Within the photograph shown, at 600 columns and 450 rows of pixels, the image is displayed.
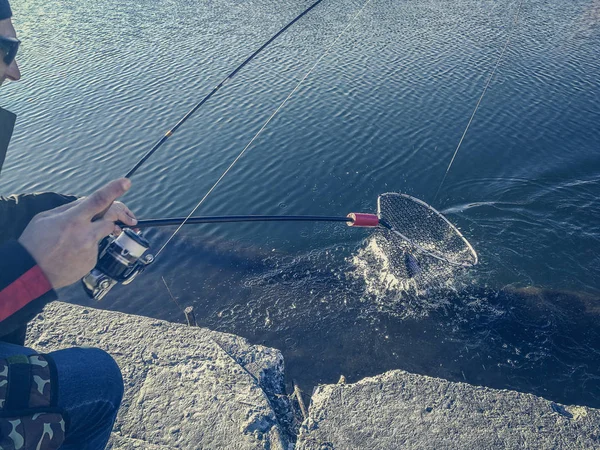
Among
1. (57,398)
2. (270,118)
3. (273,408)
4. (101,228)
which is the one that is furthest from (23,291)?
(270,118)

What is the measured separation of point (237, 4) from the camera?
2395cm

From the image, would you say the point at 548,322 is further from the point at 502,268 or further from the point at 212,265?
the point at 212,265

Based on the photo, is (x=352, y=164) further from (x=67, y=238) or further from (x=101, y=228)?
(x=67, y=238)

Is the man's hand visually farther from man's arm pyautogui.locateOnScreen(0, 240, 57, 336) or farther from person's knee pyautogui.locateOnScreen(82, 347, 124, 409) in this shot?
person's knee pyautogui.locateOnScreen(82, 347, 124, 409)

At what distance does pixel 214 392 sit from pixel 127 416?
33.2 inches

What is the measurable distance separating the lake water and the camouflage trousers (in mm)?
4232

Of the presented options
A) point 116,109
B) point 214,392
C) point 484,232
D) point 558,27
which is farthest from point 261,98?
point 558,27

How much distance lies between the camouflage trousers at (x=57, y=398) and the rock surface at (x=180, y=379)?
4.55 feet

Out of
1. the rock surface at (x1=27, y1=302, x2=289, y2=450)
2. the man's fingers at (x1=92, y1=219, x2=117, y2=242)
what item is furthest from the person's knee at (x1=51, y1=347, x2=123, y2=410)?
the rock surface at (x1=27, y1=302, x2=289, y2=450)

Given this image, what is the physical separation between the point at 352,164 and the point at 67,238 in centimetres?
982

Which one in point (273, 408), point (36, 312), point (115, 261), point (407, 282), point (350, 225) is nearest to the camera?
point (36, 312)

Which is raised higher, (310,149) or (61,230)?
(61,230)

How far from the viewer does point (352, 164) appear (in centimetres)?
1170

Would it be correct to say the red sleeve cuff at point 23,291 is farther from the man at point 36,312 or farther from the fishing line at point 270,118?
the fishing line at point 270,118
